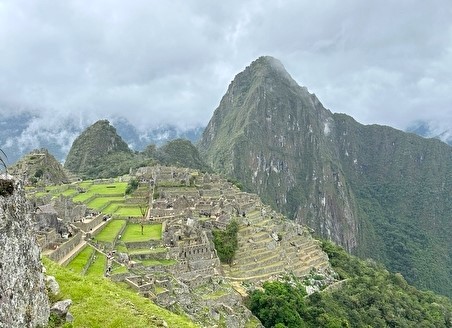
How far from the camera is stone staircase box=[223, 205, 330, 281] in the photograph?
33312mm

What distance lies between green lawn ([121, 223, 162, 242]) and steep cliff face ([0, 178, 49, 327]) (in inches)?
819

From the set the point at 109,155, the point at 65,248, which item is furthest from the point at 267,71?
the point at 65,248

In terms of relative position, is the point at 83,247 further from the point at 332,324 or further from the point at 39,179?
the point at 39,179

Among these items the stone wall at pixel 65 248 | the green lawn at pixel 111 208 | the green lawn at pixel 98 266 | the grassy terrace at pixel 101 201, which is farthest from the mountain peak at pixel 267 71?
the green lawn at pixel 98 266

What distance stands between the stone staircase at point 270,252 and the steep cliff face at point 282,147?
87.4 m

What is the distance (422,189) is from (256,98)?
282 feet

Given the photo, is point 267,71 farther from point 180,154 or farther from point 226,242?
point 226,242

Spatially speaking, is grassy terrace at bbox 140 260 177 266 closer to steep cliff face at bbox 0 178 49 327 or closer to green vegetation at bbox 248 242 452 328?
green vegetation at bbox 248 242 452 328

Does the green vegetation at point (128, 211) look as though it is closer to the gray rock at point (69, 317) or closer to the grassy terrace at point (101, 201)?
the grassy terrace at point (101, 201)

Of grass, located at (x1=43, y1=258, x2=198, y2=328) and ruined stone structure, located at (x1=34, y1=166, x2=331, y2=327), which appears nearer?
grass, located at (x1=43, y1=258, x2=198, y2=328)

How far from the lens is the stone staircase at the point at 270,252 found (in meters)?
33.3

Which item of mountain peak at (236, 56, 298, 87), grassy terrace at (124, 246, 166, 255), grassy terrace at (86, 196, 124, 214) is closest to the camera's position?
grassy terrace at (124, 246, 166, 255)

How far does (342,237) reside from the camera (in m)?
152

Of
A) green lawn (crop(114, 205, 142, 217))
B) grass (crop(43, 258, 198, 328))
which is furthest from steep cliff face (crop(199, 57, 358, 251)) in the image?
grass (crop(43, 258, 198, 328))
